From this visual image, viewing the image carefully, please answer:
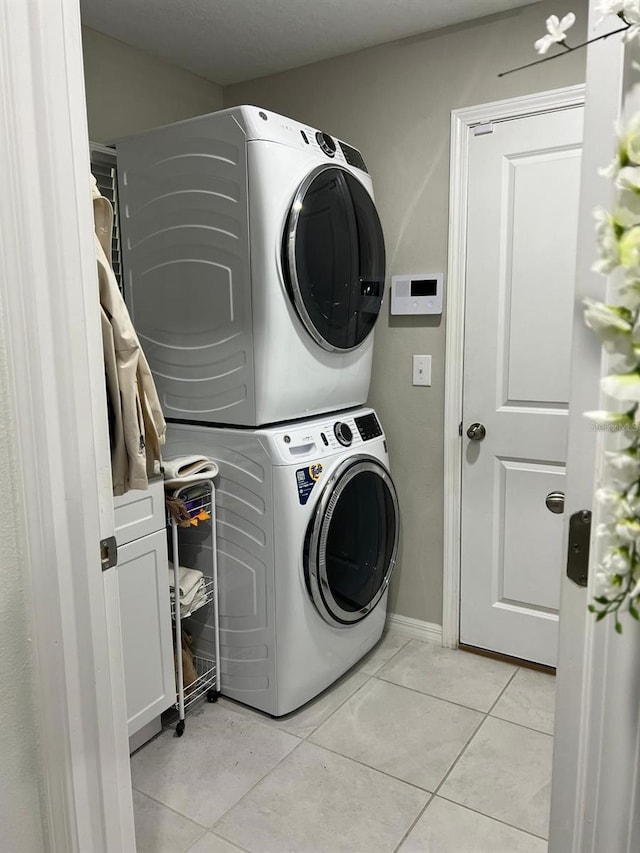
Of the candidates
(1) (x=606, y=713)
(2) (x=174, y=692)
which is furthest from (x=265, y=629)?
(1) (x=606, y=713)

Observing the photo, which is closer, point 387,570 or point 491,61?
point 491,61

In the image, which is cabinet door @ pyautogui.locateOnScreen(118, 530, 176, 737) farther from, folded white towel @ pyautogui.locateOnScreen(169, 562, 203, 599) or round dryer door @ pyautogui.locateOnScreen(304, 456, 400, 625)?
round dryer door @ pyautogui.locateOnScreen(304, 456, 400, 625)

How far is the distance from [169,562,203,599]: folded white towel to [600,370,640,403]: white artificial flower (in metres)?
1.90

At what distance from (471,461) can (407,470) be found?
10.8 inches

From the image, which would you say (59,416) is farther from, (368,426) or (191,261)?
(368,426)

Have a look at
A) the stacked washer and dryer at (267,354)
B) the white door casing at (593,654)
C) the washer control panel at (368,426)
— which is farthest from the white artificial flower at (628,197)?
the washer control panel at (368,426)

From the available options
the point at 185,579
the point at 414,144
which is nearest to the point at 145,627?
the point at 185,579

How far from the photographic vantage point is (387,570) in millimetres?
2482

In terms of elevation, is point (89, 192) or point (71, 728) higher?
point (89, 192)

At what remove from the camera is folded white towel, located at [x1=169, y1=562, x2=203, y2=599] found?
2.12 metres

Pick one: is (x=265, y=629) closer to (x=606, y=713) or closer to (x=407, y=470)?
(x=407, y=470)

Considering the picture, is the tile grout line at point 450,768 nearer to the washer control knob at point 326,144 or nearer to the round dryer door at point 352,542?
the round dryer door at point 352,542

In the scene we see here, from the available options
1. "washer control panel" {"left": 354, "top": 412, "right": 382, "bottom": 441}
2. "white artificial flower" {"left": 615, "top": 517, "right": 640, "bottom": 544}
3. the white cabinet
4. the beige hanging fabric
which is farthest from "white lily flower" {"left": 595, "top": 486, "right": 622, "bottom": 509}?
"washer control panel" {"left": 354, "top": 412, "right": 382, "bottom": 441}

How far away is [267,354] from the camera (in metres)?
2.02
